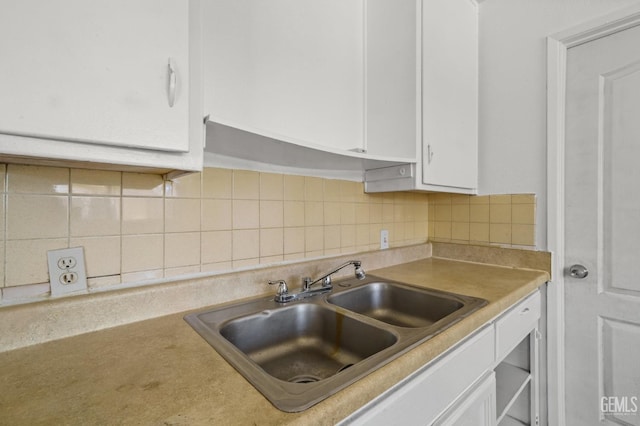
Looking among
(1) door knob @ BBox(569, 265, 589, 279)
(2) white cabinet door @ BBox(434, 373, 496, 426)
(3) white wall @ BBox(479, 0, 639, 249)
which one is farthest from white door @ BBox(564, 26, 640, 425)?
(2) white cabinet door @ BBox(434, 373, 496, 426)

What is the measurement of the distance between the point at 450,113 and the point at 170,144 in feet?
4.32

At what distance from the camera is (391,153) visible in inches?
52.4

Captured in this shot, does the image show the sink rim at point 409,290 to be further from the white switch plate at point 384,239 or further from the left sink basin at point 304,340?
the white switch plate at point 384,239

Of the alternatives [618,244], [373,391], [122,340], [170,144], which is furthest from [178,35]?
[618,244]

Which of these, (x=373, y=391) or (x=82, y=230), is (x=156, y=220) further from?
(x=373, y=391)

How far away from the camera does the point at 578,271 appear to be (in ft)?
4.51

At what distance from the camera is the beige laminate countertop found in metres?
0.46

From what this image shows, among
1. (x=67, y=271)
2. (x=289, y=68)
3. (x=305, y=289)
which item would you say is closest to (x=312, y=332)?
(x=305, y=289)

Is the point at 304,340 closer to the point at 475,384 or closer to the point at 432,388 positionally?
the point at 432,388

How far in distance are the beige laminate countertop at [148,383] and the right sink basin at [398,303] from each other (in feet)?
0.89

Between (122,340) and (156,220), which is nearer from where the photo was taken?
(122,340)

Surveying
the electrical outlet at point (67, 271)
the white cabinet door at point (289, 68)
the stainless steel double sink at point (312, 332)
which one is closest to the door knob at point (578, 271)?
the stainless steel double sink at point (312, 332)

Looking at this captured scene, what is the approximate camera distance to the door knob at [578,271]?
1359 millimetres

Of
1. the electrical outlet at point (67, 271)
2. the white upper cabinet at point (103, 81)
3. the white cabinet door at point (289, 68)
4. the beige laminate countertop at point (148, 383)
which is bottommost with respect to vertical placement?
the beige laminate countertop at point (148, 383)
